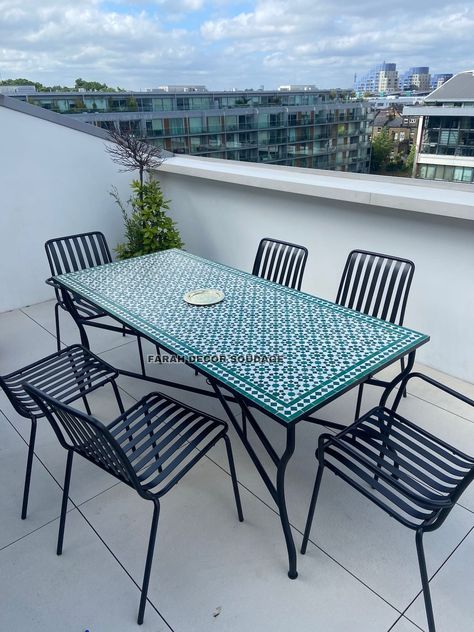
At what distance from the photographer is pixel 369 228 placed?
271 centimetres

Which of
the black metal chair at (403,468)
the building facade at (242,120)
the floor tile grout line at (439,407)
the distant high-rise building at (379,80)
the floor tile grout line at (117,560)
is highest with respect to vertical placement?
the distant high-rise building at (379,80)

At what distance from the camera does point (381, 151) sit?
120 inches

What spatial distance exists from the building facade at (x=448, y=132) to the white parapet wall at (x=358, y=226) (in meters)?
0.11

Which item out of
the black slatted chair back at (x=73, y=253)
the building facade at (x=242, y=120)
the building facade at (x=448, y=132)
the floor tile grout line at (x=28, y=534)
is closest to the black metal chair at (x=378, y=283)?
the building facade at (x=448, y=132)

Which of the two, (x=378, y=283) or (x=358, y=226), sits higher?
(x=358, y=226)

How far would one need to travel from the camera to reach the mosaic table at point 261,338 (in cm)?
132

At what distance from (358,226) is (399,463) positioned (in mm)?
1833

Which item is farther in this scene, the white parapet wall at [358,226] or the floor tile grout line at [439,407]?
the white parapet wall at [358,226]

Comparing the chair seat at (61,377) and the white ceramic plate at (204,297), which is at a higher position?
the white ceramic plate at (204,297)

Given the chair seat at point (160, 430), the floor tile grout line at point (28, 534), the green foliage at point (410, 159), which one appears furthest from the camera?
the green foliage at point (410, 159)

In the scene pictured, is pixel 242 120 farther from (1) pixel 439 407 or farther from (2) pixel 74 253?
(1) pixel 439 407

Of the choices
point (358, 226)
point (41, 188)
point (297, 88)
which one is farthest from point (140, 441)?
point (297, 88)

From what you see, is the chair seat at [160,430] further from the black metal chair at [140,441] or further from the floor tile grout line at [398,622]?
the floor tile grout line at [398,622]

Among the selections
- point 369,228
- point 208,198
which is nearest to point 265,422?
point 369,228
